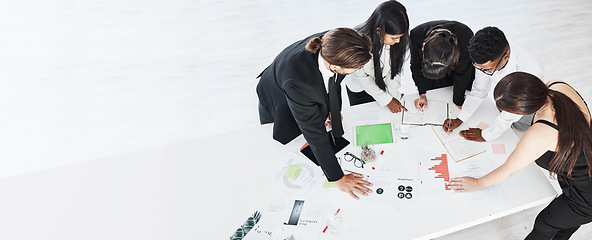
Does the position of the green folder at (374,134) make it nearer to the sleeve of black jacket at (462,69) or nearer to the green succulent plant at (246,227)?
the sleeve of black jacket at (462,69)

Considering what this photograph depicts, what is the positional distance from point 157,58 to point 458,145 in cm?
322

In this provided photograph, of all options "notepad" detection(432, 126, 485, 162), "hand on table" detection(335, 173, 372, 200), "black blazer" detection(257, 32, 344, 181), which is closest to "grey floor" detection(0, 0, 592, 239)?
"black blazer" detection(257, 32, 344, 181)

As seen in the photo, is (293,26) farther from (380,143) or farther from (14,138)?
(14,138)

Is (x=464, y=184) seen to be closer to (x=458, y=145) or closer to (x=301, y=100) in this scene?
(x=458, y=145)

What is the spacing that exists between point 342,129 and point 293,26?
2.54 m

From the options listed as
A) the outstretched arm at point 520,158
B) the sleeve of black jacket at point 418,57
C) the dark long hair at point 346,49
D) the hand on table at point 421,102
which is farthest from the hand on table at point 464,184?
the dark long hair at point 346,49

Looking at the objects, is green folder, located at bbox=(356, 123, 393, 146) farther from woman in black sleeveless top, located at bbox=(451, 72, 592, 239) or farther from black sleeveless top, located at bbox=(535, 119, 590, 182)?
black sleeveless top, located at bbox=(535, 119, 590, 182)

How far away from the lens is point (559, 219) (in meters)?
1.98

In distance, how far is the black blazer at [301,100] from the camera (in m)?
1.74

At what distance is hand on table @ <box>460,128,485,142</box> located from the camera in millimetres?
2152

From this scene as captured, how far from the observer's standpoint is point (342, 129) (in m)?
2.21

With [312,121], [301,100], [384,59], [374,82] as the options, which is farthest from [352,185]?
[384,59]

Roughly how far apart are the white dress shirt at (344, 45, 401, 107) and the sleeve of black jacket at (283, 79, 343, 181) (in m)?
0.50

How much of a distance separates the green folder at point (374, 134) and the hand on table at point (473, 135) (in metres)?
0.39
